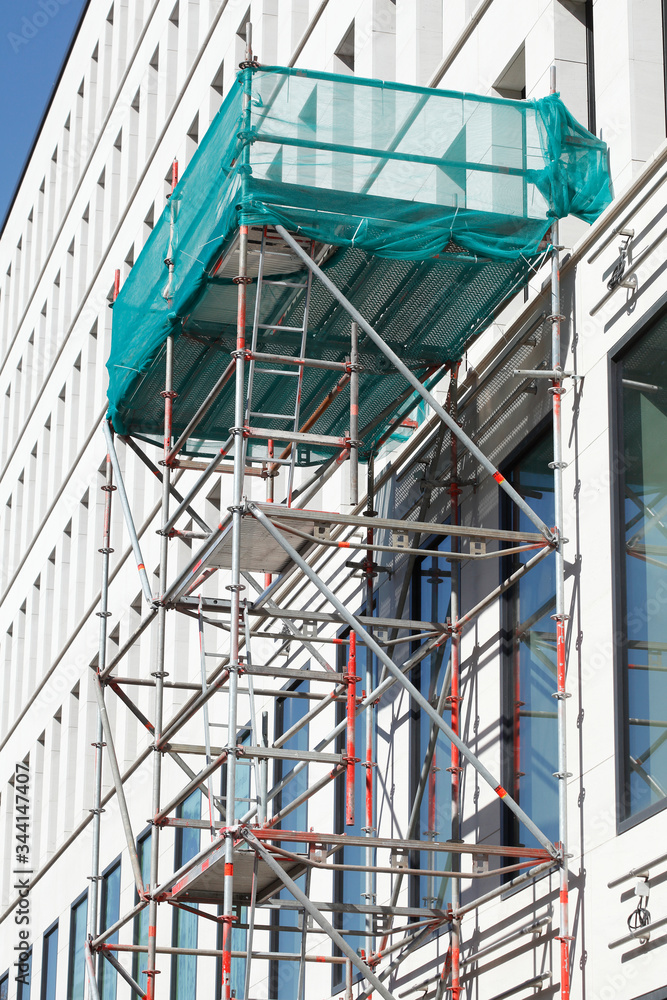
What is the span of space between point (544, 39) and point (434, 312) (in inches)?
112

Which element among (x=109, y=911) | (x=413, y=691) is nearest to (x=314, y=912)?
(x=413, y=691)

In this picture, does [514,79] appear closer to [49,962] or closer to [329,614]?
[329,614]

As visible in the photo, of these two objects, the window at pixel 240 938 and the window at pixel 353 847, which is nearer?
the window at pixel 353 847

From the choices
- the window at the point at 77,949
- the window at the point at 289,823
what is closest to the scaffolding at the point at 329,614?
the window at the point at 289,823

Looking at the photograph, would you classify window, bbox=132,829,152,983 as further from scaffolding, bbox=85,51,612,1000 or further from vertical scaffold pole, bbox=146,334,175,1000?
vertical scaffold pole, bbox=146,334,175,1000

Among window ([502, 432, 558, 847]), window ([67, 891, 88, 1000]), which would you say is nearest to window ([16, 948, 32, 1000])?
window ([67, 891, 88, 1000])

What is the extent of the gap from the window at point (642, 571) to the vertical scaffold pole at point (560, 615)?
2.20 feet

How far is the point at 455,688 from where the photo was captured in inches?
640

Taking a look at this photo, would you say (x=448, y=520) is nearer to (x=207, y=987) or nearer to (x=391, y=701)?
(x=391, y=701)

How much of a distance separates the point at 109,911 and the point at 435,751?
15.4 m

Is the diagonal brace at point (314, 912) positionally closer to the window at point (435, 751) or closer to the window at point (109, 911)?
the window at point (435, 751)

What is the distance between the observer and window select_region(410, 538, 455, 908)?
16.7 m

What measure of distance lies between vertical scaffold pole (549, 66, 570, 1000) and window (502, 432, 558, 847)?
452 mm

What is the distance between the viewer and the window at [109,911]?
3033cm
